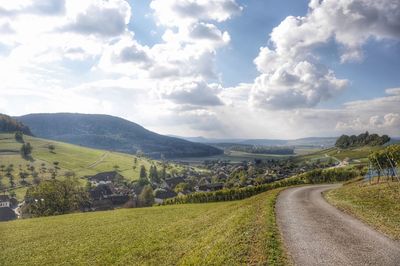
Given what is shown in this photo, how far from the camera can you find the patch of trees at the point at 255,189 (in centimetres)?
8431

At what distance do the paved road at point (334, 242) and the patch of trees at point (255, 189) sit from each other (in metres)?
50.1

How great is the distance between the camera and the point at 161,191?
185m

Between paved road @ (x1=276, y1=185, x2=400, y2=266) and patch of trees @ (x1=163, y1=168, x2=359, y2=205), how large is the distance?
164 ft

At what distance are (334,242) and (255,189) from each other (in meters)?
63.0

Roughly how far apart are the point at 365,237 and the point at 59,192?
9033 cm

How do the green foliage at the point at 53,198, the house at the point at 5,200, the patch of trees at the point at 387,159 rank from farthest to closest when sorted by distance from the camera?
the house at the point at 5,200 < the green foliage at the point at 53,198 < the patch of trees at the point at 387,159

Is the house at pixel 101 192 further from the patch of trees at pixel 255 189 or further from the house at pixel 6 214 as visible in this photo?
the patch of trees at pixel 255 189

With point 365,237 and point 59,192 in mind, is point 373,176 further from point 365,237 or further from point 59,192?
point 59,192

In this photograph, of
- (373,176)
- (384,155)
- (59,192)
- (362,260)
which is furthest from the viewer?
(59,192)

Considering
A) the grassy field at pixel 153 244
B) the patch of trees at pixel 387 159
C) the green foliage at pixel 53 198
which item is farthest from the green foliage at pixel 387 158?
the green foliage at pixel 53 198

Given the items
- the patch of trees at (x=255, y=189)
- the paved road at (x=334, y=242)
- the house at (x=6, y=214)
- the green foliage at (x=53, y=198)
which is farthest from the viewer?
the house at (x=6, y=214)

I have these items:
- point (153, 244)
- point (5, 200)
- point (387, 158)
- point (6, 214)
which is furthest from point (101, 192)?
point (153, 244)

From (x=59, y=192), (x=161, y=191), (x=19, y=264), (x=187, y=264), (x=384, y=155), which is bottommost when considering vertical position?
(x=161, y=191)

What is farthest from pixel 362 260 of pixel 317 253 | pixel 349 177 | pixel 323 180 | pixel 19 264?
pixel 349 177
